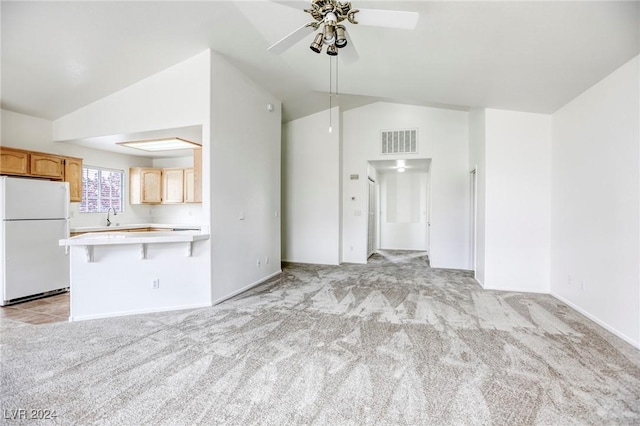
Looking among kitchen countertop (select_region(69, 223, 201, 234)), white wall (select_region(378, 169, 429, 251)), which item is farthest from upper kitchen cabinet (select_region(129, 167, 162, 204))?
white wall (select_region(378, 169, 429, 251))

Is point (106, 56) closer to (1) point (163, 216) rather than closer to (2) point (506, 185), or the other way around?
(1) point (163, 216)

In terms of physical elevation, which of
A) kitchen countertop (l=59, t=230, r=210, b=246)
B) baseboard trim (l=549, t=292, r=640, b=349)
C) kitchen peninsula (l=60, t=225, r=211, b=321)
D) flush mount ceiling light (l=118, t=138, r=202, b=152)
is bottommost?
baseboard trim (l=549, t=292, r=640, b=349)

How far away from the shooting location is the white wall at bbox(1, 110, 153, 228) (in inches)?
169

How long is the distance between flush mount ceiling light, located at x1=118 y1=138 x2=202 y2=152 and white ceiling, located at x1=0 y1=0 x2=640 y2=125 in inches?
31.8

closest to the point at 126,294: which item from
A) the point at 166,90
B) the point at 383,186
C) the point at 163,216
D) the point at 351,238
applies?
the point at 166,90

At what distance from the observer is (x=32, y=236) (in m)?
4.14

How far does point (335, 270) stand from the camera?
241 inches

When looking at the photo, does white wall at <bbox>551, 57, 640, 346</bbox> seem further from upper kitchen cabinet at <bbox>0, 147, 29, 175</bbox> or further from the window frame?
the window frame

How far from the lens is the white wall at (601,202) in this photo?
2818mm

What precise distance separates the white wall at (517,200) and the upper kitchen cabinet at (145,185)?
629 cm

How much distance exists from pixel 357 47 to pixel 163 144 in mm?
3408

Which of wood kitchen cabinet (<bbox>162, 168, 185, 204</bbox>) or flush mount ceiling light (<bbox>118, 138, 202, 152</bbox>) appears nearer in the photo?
flush mount ceiling light (<bbox>118, 138, 202, 152</bbox>)

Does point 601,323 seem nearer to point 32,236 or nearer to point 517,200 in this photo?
point 517,200

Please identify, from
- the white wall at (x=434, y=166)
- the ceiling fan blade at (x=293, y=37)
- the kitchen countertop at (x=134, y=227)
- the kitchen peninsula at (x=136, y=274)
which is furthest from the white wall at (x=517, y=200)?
the kitchen countertop at (x=134, y=227)
